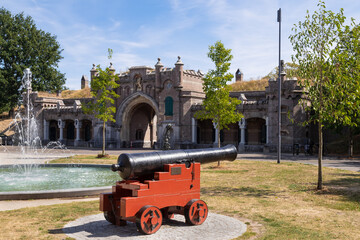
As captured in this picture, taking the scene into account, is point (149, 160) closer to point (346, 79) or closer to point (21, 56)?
point (346, 79)

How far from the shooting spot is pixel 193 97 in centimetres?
3838

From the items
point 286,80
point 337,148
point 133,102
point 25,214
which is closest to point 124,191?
point 25,214

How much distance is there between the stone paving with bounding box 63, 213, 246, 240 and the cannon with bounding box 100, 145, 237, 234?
0.52 ft

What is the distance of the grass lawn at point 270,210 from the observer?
695 cm

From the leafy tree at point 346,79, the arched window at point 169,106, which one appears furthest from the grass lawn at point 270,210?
the arched window at point 169,106

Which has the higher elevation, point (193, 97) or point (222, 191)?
point (193, 97)

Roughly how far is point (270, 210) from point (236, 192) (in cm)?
264

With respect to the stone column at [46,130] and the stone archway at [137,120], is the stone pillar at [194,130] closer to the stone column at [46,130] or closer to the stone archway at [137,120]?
the stone archway at [137,120]

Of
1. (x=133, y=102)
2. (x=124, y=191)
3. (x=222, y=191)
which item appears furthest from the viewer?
(x=133, y=102)

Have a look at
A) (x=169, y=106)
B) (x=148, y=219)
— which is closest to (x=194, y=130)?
(x=169, y=106)

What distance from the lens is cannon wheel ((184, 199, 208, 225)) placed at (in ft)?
23.7

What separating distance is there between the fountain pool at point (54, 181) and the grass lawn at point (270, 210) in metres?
1.11

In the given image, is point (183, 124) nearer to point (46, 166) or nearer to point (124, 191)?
point (46, 166)

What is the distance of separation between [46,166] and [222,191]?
10346 mm
